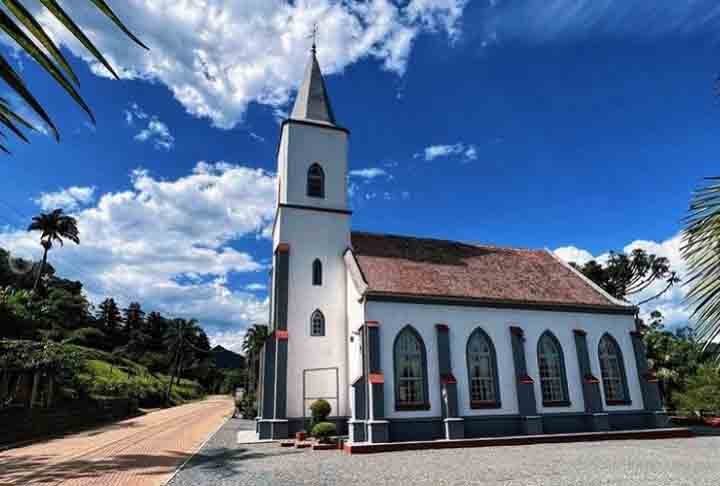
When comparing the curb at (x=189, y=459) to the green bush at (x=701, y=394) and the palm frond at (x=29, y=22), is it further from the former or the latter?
the green bush at (x=701, y=394)

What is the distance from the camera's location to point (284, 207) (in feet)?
83.0

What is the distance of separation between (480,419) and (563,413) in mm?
4578

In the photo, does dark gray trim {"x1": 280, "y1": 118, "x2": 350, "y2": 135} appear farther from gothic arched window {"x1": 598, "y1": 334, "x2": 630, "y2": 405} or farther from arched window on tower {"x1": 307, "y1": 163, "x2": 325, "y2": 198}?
gothic arched window {"x1": 598, "y1": 334, "x2": 630, "y2": 405}

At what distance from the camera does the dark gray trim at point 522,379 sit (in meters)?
21.4

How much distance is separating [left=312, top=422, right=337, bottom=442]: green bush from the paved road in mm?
4944

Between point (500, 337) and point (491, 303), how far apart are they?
67.6 inches

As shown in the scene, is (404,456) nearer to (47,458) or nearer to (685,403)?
(47,458)

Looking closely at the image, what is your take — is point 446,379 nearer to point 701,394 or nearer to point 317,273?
point 317,273

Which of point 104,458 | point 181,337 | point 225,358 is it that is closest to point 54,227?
point 181,337

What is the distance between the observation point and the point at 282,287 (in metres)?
23.5

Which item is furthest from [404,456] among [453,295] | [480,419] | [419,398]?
[453,295]

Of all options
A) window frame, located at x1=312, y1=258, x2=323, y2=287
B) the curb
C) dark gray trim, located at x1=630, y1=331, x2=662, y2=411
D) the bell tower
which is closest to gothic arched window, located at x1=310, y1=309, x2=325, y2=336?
the bell tower

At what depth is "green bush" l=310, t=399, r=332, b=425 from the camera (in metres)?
21.1

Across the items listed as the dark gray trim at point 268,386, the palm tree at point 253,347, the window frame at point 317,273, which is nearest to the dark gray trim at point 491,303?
the window frame at point 317,273
